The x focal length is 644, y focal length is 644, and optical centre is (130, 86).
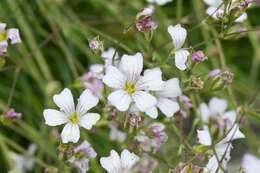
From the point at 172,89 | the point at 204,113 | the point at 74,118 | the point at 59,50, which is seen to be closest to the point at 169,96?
the point at 172,89

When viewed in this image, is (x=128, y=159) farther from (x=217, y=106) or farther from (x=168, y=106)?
(x=217, y=106)

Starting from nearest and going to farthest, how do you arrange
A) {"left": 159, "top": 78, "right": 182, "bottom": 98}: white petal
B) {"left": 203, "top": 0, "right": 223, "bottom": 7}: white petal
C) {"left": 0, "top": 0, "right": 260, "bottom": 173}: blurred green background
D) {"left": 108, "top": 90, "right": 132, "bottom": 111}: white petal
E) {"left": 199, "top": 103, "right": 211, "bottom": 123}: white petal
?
{"left": 108, "top": 90, "right": 132, "bottom": 111}: white petal < {"left": 159, "top": 78, "right": 182, "bottom": 98}: white petal < {"left": 203, "top": 0, "right": 223, "bottom": 7}: white petal < {"left": 199, "top": 103, "right": 211, "bottom": 123}: white petal < {"left": 0, "top": 0, "right": 260, "bottom": 173}: blurred green background

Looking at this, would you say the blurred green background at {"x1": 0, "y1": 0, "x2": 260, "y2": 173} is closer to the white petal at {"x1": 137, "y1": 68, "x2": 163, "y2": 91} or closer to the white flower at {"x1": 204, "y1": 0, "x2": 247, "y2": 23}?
the white flower at {"x1": 204, "y1": 0, "x2": 247, "y2": 23}

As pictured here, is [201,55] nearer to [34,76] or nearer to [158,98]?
[158,98]

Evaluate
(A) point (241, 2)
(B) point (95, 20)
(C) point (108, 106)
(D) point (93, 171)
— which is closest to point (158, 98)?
Answer: (C) point (108, 106)

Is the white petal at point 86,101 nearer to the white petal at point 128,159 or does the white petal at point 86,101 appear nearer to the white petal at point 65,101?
the white petal at point 65,101

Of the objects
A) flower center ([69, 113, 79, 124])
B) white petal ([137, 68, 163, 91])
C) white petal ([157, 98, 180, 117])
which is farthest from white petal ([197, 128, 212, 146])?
flower center ([69, 113, 79, 124])
